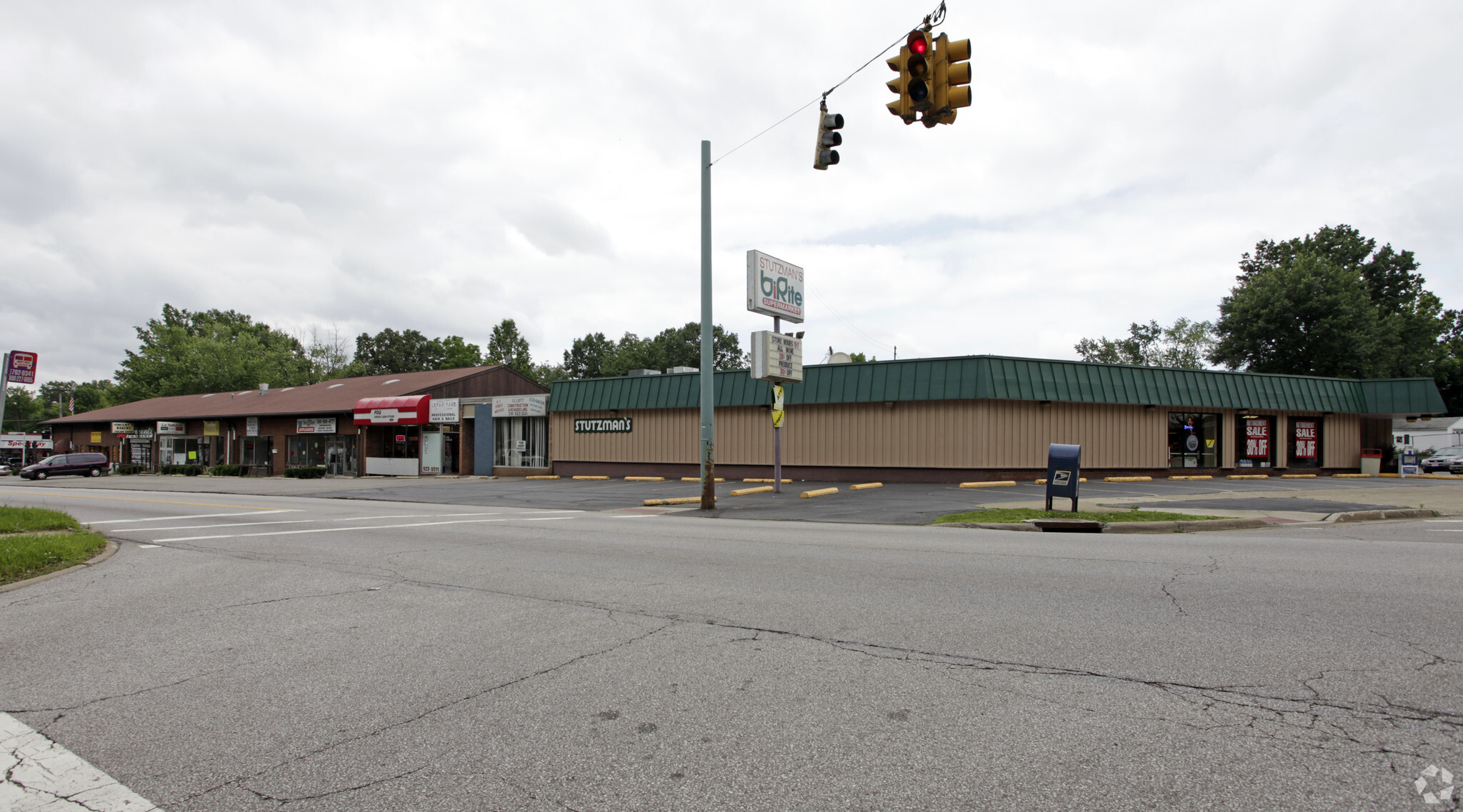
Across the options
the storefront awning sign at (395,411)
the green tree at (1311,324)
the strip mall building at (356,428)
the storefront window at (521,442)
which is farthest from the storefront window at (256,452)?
the green tree at (1311,324)

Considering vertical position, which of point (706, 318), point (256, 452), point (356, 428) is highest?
point (706, 318)

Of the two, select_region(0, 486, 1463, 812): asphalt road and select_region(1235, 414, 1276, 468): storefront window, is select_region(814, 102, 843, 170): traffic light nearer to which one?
select_region(0, 486, 1463, 812): asphalt road

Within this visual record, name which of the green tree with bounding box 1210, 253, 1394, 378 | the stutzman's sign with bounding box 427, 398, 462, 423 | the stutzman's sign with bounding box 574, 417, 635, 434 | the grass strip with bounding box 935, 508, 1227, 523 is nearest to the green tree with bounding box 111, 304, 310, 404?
the stutzman's sign with bounding box 427, 398, 462, 423

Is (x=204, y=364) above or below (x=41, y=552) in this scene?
above

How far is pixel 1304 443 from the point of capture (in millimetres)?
30500

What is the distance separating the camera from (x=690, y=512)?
1800cm

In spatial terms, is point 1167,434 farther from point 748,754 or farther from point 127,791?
point 127,791

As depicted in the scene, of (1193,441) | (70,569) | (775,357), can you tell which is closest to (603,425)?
(775,357)

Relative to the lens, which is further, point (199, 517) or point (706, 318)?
point (706, 318)

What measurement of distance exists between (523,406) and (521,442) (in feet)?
6.92

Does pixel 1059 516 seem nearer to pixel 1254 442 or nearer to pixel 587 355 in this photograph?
pixel 1254 442

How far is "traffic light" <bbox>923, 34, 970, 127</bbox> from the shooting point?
30.2 feet

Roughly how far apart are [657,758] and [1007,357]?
2475 cm

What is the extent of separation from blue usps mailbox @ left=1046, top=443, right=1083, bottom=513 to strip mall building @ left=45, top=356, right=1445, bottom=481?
1060cm
